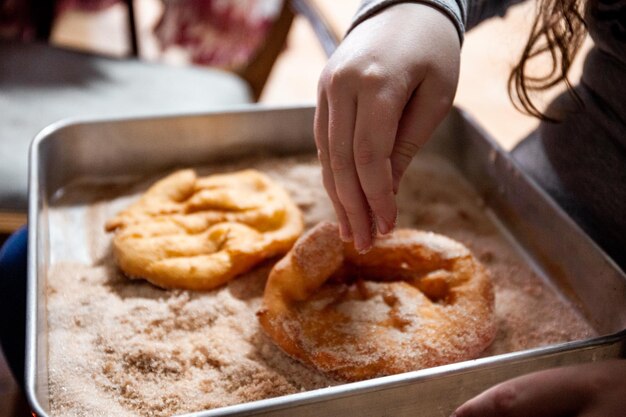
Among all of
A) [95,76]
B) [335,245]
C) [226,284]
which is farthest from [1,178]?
[335,245]

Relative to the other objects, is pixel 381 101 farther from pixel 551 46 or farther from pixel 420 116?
pixel 551 46

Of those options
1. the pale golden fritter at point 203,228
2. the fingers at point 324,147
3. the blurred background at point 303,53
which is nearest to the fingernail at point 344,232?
the fingers at point 324,147

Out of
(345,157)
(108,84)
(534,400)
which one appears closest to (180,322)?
(345,157)

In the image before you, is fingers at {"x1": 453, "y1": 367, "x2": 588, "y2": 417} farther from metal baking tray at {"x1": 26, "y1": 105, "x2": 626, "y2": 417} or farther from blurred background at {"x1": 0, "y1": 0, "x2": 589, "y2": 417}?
blurred background at {"x1": 0, "y1": 0, "x2": 589, "y2": 417}

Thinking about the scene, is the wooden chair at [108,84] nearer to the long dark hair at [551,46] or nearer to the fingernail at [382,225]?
the long dark hair at [551,46]

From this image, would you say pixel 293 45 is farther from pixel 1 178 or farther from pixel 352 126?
pixel 352 126

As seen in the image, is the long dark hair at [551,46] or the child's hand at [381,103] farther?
the long dark hair at [551,46]
